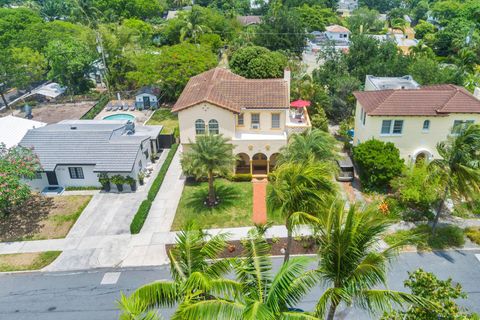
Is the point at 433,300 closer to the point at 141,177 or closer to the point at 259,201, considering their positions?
the point at 259,201

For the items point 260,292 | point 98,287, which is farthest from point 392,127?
point 260,292

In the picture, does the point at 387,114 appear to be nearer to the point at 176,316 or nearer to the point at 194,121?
the point at 194,121

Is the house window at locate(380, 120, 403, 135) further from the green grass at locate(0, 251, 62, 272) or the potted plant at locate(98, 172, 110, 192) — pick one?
the green grass at locate(0, 251, 62, 272)

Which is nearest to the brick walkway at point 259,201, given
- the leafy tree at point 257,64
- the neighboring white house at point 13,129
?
the neighboring white house at point 13,129

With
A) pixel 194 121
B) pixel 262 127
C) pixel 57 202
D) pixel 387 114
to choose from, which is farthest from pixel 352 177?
pixel 57 202

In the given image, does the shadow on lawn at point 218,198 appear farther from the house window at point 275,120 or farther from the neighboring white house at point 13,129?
the neighboring white house at point 13,129
